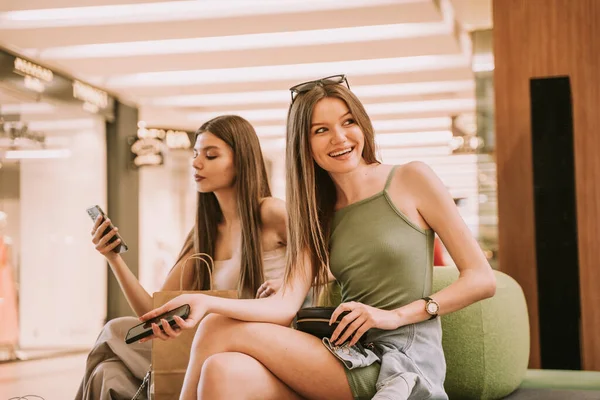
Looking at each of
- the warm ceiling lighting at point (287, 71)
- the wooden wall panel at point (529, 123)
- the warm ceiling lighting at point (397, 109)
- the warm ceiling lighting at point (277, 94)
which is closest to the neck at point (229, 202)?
the wooden wall panel at point (529, 123)

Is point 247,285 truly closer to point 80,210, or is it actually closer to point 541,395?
point 541,395

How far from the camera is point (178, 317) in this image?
1.85 m

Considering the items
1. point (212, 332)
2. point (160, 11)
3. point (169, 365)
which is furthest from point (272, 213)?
point (160, 11)

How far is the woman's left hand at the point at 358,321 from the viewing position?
6.04ft

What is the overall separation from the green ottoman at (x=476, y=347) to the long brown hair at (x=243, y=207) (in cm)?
32

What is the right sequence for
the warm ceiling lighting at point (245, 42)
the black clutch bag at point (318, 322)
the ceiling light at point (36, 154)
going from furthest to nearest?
the ceiling light at point (36, 154) < the warm ceiling lighting at point (245, 42) < the black clutch bag at point (318, 322)

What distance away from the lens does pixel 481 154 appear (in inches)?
292

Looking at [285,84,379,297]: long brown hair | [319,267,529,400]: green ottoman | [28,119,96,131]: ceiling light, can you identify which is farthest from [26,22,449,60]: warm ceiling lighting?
[285,84,379,297]: long brown hair

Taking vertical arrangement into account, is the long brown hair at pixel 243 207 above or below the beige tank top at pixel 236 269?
above

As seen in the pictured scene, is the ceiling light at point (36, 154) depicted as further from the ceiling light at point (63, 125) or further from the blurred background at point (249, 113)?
the ceiling light at point (63, 125)

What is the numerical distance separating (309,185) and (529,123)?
205 cm

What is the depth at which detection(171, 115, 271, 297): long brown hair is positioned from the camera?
2.71 metres

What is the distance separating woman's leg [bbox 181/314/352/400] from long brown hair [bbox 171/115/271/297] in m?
0.74

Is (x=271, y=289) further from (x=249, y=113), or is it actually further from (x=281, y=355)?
(x=249, y=113)
